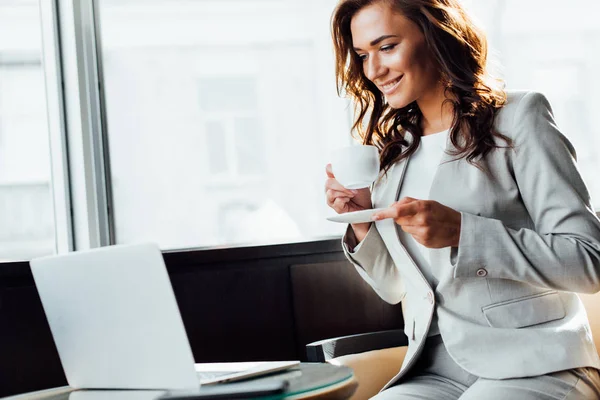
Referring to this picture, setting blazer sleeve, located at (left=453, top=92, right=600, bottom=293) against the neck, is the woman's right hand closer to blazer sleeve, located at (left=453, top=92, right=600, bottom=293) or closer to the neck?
the neck

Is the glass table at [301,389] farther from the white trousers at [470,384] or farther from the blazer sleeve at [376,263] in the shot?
the blazer sleeve at [376,263]

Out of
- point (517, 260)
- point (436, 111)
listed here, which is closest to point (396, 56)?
point (436, 111)

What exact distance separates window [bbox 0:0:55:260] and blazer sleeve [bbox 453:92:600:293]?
1.40 meters

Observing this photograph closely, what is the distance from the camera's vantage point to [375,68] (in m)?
1.86

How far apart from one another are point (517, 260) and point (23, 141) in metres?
1.60

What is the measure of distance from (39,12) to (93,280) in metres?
1.42

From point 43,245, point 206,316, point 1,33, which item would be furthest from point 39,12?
point 206,316

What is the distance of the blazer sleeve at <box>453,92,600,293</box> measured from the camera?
1.57 meters

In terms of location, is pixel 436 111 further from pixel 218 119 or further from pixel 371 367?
pixel 218 119

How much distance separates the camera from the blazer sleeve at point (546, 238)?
5.16 ft

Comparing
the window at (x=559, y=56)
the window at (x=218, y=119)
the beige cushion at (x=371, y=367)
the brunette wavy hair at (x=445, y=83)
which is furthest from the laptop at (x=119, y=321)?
the window at (x=559, y=56)

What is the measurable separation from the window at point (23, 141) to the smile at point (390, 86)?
1176 mm

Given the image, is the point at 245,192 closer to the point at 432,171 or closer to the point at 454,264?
the point at 432,171

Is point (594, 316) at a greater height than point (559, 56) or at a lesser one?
lesser
